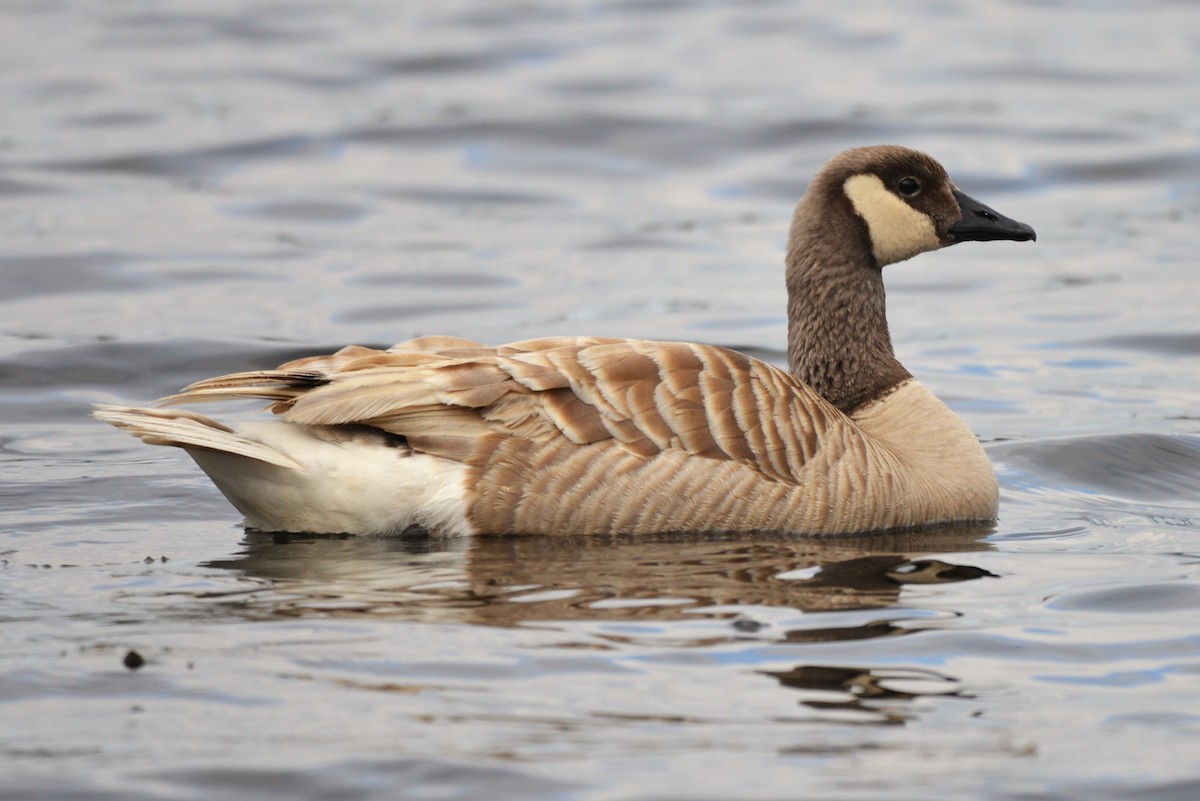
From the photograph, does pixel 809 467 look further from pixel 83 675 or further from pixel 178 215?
pixel 178 215

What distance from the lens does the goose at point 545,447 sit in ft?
25.7

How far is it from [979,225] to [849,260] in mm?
760

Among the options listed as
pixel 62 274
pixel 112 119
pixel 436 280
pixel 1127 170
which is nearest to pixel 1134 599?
pixel 436 280

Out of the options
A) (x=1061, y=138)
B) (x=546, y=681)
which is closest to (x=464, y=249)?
(x=1061, y=138)

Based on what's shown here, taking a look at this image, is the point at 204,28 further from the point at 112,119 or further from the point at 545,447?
the point at 545,447

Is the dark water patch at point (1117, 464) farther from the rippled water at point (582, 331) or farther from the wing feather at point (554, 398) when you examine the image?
the wing feather at point (554, 398)

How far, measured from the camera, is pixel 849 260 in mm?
9398

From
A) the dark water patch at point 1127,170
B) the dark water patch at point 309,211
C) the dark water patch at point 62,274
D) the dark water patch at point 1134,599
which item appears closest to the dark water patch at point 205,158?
the dark water patch at point 309,211

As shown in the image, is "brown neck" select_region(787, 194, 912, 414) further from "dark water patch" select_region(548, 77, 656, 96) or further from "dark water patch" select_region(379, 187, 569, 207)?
"dark water patch" select_region(548, 77, 656, 96)

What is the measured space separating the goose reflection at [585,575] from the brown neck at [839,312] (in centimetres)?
111

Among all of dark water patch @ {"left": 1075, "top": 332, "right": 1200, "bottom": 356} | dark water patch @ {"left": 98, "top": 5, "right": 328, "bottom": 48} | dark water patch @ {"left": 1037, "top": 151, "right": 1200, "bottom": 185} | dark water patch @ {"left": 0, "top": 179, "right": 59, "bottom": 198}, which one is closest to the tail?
dark water patch @ {"left": 1075, "top": 332, "right": 1200, "bottom": 356}

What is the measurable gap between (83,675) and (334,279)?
902 cm

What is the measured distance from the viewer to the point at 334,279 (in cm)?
1484

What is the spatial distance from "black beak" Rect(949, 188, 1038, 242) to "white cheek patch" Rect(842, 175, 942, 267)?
16 cm
